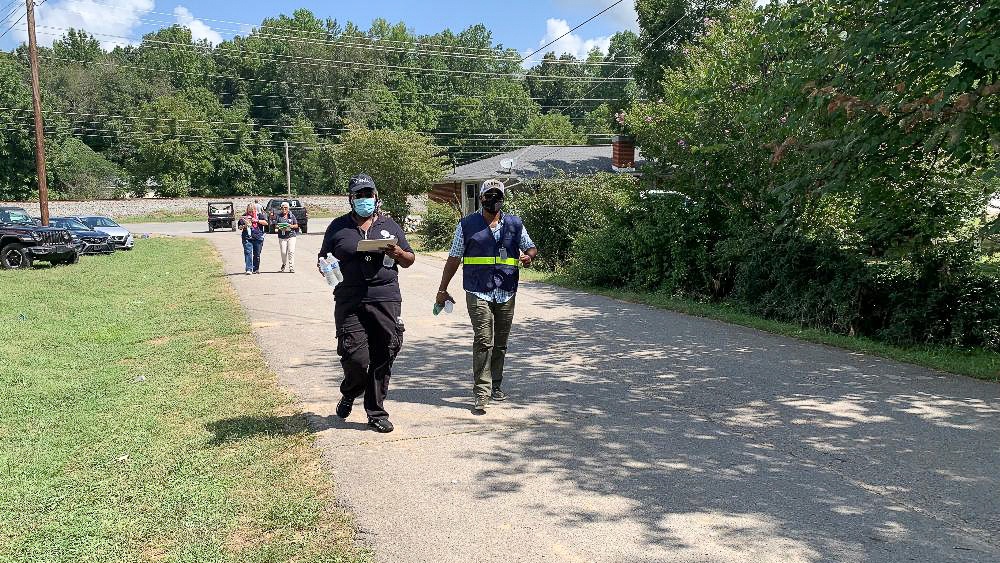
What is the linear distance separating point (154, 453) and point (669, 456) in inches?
140

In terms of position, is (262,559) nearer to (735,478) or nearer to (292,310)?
(735,478)

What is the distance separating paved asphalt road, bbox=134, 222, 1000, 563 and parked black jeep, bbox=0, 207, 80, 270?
14.4m

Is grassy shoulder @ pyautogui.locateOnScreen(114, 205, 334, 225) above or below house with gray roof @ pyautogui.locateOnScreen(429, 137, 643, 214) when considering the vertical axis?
below

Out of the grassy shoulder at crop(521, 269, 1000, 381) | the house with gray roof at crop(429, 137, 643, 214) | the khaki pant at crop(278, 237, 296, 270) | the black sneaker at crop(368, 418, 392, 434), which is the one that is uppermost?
the house with gray roof at crop(429, 137, 643, 214)

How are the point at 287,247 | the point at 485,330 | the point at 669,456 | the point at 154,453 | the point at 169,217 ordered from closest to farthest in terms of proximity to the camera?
the point at 669,456, the point at 154,453, the point at 485,330, the point at 287,247, the point at 169,217

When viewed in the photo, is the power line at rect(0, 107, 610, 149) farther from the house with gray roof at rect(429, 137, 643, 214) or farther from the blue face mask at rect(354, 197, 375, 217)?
the blue face mask at rect(354, 197, 375, 217)

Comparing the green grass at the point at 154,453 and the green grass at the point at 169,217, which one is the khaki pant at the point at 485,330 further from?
the green grass at the point at 169,217

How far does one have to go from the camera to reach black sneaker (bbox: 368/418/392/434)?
554 centimetres

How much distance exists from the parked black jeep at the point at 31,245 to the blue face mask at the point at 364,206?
58.9 feet

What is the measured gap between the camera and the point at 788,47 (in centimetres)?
853

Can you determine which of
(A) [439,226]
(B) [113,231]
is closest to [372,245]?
(A) [439,226]

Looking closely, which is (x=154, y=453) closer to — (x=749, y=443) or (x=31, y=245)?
(x=749, y=443)

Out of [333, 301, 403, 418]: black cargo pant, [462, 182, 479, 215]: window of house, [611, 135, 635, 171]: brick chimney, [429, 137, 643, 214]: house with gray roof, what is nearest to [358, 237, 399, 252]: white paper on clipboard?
[333, 301, 403, 418]: black cargo pant

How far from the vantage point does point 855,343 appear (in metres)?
8.82
